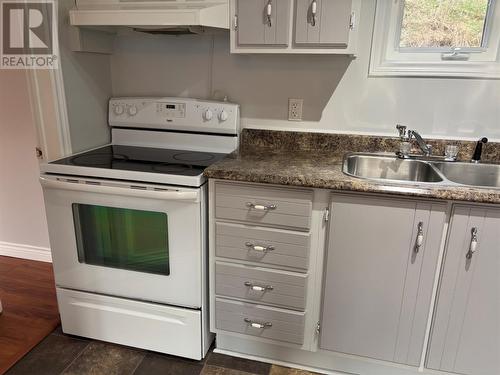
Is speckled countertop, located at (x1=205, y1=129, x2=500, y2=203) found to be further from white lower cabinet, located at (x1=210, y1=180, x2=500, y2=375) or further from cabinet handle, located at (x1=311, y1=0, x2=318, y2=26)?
cabinet handle, located at (x1=311, y1=0, x2=318, y2=26)

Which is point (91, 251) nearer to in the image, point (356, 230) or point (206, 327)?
point (206, 327)

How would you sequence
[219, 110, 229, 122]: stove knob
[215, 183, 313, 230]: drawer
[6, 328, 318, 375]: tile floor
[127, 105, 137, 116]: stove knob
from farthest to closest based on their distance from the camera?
1. [127, 105, 137, 116]: stove knob
2. [219, 110, 229, 122]: stove knob
3. [6, 328, 318, 375]: tile floor
4. [215, 183, 313, 230]: drawer

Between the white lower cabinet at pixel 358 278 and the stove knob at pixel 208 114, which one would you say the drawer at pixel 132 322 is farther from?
the stove knob at pixel 208 114

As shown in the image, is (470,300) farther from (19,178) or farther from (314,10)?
(19,178)

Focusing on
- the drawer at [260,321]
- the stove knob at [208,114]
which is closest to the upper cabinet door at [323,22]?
the stove knob at [208,114]

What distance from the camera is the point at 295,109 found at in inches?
83.2

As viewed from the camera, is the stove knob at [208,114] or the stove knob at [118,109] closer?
the stove knob at [208,114]

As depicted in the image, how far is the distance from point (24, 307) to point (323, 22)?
2.20m

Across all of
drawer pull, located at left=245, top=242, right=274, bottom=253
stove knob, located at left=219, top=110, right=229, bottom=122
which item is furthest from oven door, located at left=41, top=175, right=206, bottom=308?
stove knob, located at left=219, top=110, right=229, bottom=122

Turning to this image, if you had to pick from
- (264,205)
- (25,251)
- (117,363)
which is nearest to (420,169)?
(264,205)

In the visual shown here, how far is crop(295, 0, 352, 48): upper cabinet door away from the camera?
5.47 ft

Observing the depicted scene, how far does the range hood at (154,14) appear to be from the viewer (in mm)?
1661

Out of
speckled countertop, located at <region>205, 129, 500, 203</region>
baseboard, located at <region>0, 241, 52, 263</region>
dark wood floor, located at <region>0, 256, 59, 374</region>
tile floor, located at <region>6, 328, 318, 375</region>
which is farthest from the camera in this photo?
baseboard, located at <region>0, 241, 52, 263</region>

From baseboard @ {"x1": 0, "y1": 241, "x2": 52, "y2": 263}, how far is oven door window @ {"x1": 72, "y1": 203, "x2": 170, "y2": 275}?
1038 millimetres
